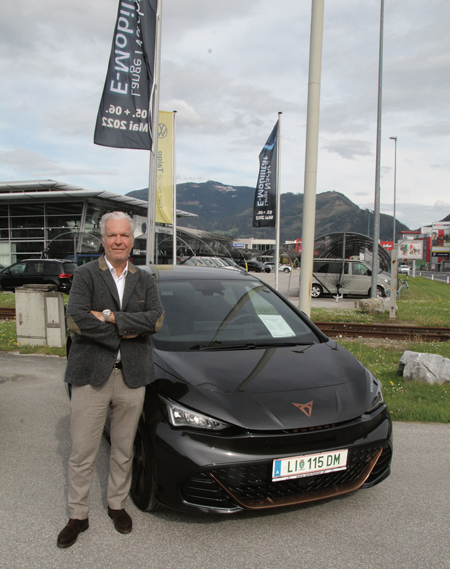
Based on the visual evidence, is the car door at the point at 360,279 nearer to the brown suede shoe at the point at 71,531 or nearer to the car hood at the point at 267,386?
the car hood at the point at 267,386

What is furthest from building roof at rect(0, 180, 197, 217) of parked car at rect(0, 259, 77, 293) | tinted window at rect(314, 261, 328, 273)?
tinted window at rect(314, 261, 328, 273)

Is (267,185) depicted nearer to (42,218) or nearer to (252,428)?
(252,428)

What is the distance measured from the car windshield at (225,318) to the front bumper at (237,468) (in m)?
0.91

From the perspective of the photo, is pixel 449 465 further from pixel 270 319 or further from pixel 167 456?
pixel 167 456

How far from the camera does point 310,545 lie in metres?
2.59

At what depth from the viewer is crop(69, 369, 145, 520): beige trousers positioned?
2.65 metres

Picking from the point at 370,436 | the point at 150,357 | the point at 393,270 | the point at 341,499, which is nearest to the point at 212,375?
the point at 150,357

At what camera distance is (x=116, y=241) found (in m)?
2.71

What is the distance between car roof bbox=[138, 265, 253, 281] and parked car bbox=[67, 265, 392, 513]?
0.89 meters

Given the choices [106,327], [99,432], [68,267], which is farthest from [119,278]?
[68,267]

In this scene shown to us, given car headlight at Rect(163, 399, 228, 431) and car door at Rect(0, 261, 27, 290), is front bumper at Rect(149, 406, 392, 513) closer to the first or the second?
car headlight at Rect(163, 399, 228, 431)

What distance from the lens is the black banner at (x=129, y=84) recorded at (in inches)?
359

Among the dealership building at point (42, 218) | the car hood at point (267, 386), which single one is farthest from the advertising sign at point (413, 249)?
the car hood at point (267, 386)

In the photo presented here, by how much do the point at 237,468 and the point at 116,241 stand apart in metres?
1.44
